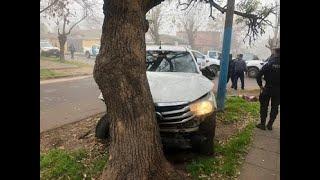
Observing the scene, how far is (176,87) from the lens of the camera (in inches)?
227

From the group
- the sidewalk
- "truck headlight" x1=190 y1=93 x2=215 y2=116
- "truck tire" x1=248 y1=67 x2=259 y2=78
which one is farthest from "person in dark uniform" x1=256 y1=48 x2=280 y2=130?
"truck tire" x1=248 y1=67 x2=259 y2=78

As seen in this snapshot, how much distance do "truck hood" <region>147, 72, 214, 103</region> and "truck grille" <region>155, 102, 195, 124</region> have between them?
0.09 m

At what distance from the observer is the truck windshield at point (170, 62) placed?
7242mm

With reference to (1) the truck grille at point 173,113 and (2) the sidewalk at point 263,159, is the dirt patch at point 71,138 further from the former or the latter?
(2) the sidewalk at point 263,159

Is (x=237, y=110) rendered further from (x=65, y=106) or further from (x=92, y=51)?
(x=92, y=51)

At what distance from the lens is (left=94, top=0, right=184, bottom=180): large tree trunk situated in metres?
4.42

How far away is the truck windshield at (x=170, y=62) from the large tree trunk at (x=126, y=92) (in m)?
2.68

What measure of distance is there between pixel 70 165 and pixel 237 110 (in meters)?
5.87
